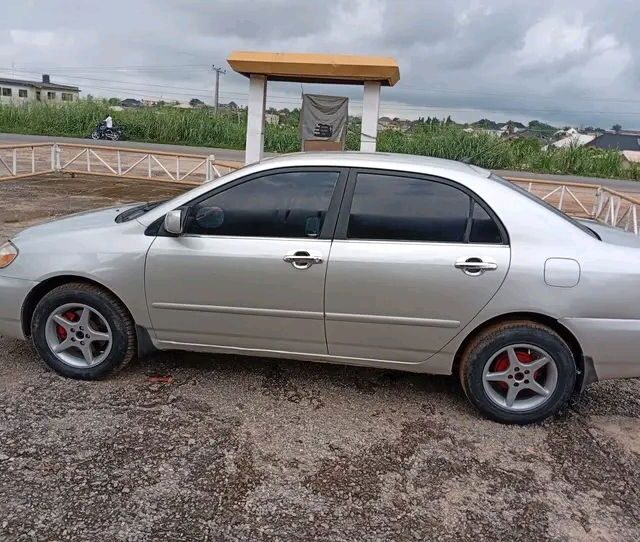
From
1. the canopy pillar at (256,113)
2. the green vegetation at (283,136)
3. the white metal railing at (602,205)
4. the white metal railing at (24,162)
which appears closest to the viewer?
the canopy pillar at (256,113)

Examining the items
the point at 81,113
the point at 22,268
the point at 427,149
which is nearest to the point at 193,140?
the point at 81,113

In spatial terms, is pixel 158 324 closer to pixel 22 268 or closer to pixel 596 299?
pixel 22 268

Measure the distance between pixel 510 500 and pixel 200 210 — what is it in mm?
2324

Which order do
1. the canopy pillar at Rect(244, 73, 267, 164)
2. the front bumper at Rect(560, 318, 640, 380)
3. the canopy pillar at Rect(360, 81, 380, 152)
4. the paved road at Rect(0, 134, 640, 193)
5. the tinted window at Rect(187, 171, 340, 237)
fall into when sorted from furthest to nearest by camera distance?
the paved road at Rect(0, 134, 640, 193) → the canopy pillar at Rect(244, 73, 267, 164) → the canopy pillar at Rect(360, 81, 380, 152) → the tinted window at Rect(187, 171, 340, 237) → the front bumper at Rect(560, 318, 640, 380)

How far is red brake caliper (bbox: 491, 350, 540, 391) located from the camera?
3.27 meters

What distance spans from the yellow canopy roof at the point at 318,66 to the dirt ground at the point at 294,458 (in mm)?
5947

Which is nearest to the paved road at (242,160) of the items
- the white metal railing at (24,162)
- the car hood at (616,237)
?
the white metal railing at (24,162)

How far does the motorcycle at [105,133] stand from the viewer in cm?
2898

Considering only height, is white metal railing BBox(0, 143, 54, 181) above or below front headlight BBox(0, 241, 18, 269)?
above

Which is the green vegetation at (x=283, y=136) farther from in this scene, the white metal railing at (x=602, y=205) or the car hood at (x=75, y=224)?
the car hood at (x=75, y=224)

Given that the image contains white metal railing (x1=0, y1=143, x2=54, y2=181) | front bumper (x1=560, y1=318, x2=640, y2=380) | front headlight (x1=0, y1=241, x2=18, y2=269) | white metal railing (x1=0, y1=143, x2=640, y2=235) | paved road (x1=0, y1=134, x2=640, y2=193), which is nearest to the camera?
front bumper (x1=560, y1=318, x2=640, y2=380)

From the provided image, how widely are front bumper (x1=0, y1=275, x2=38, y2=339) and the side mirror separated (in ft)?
3.23

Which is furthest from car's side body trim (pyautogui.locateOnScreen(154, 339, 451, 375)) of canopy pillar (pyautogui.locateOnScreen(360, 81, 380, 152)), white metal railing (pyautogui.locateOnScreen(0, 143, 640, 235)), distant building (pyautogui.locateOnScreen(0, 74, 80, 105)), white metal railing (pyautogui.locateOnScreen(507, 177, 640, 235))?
distant building (pyautogui.locateOnScreen(0, 74, 80, 105))

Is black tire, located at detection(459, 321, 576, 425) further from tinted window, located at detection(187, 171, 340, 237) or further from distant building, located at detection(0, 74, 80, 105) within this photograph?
distant building, located at detection(0, 74, 80, 105)
